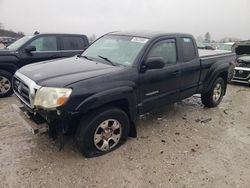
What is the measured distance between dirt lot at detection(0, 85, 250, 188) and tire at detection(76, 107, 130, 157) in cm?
14

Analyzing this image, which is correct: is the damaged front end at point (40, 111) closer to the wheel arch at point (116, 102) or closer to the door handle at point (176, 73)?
the wheel arch at point (116, 102)

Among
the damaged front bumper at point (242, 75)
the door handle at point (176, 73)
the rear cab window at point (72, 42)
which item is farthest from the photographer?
the damaged front bumper at point (242, 75)

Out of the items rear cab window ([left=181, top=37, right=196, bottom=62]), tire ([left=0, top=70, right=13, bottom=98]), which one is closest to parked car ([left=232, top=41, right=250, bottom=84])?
rear cab window ([left=181, top=37, right=196, bottom=62])

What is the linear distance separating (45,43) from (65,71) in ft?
13.6

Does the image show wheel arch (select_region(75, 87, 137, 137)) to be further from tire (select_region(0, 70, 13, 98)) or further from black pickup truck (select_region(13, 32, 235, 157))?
tire (select_region(0, 70, 13, 98))

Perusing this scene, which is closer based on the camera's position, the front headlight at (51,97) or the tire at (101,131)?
the front headlight at (51,97)

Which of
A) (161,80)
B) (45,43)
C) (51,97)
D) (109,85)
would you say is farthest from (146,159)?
(45,43)

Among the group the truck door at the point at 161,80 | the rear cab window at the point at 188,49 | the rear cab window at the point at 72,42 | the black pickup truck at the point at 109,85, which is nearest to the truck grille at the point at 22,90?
the black pickup truck at the point at 109,85

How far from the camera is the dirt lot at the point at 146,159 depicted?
324 cm

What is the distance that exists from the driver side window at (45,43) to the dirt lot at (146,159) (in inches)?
105

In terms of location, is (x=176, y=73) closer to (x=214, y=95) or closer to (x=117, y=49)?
(x=117, y=49)

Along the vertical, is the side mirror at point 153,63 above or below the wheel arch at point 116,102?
above

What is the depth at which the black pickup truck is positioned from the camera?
3230 millimetres

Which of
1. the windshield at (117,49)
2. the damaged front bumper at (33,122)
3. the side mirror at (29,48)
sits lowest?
the damaged front bumper at (33,122)
